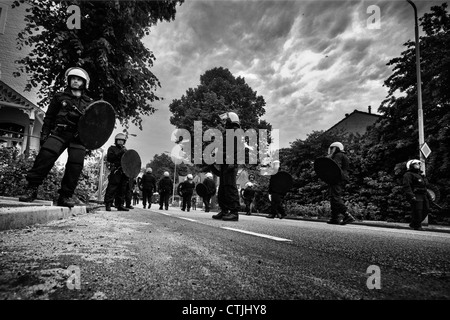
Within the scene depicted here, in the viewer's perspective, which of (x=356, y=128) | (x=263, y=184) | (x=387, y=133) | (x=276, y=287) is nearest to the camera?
(x=276, y=287)

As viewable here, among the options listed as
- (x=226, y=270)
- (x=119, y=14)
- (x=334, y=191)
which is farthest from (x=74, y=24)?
(x=226, y=270)

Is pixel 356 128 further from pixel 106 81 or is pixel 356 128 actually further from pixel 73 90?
pixel 73 90

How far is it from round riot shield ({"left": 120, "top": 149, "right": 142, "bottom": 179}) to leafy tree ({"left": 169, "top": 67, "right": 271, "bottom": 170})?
17512 millimetres

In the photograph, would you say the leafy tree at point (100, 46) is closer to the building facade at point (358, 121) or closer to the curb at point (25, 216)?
the curb at point (25, 216)

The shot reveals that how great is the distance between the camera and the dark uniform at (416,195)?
27.8ft

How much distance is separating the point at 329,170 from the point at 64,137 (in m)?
5.72

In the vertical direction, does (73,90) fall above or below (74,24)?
below

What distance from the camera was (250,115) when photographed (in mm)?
29125

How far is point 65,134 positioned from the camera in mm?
4512

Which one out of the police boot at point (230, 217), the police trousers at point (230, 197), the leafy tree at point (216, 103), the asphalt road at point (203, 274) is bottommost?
the police boot at point (230, 217)

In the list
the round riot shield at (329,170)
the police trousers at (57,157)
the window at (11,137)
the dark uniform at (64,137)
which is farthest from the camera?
the window at (11,137)

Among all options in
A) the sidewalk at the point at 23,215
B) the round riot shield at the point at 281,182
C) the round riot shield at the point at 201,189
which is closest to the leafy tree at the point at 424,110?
the round riot shield at the point at 281,182

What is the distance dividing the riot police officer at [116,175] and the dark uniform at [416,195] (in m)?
8.35
